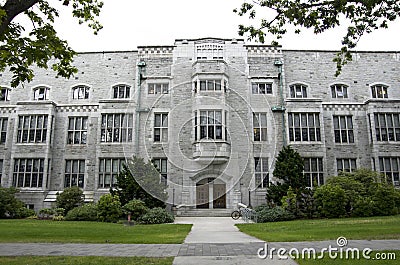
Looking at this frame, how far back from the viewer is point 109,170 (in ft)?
73.8

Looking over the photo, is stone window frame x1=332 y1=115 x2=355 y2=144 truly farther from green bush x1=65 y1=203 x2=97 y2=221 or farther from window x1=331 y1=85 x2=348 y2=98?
green bush x1=65 y1=203 x2=97 y2=221

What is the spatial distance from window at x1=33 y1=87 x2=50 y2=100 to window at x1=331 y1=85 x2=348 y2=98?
21896mm

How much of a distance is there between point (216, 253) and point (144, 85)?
18210 millimetres

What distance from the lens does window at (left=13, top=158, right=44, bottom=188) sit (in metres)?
21.8

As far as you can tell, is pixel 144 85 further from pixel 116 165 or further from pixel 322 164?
pixel 322 164

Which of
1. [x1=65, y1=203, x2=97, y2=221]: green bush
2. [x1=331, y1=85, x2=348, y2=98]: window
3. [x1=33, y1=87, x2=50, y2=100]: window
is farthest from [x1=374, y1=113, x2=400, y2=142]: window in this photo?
[x1=33, y1=87, x2=50, y2=100]: window

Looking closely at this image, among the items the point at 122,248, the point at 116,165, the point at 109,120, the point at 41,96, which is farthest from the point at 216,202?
the point at 41,96

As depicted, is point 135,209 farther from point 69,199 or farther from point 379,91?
point 379,91

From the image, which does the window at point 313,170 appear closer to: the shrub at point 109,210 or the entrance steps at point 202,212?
the entrance steps at point 202,212

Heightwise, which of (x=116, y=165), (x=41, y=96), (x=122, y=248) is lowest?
(x=122, y=248)

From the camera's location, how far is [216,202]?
845 inches

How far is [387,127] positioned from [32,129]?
80.6ft

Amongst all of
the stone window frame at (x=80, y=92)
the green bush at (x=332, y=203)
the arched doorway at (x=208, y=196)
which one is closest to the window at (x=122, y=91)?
the stone window frame at (x=80, y=92)

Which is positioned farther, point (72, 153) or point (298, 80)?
point (298, 80)
